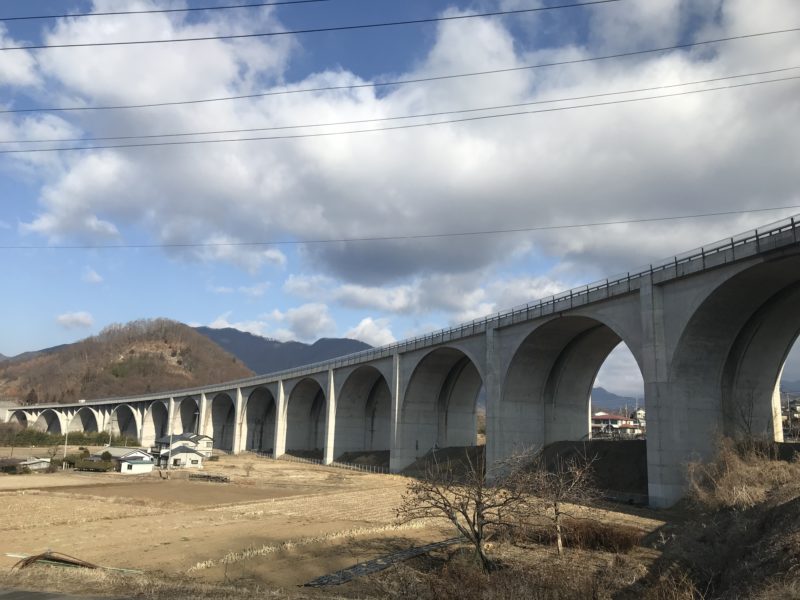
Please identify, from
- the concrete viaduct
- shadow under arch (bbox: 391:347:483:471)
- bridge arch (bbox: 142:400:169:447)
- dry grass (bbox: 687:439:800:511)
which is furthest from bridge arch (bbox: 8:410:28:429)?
dry grass (bbox: 687:439:800:511)

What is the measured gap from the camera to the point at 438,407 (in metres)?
68.9

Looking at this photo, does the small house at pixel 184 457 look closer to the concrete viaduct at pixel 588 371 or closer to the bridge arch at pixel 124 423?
the concrete viaduct at pixel 588 371

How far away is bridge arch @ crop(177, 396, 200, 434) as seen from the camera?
13312 cm

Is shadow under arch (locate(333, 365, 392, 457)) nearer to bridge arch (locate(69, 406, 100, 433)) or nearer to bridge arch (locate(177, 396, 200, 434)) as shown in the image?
bridge arch (locate(177, 396, 200, 434))

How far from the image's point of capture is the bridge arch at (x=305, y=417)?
9706cm

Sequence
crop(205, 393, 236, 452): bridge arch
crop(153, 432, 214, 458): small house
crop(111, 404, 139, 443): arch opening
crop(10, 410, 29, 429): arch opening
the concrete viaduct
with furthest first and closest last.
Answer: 1. crop(10, 410, 29, 429): arch opening
2. crop(111, 404, 139, 443): arch opening
3. crop(205, 393, 236, 452): bridge arch
4. crop(153, 432, 214, 458): small house
5. the concrete viaduct

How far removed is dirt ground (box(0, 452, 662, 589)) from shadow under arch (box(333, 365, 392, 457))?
2532 cm

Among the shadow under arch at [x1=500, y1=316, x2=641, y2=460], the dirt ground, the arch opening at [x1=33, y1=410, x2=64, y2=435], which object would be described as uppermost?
the shadow under arch at [x1=500, y1=316, x2=641, y2=460]

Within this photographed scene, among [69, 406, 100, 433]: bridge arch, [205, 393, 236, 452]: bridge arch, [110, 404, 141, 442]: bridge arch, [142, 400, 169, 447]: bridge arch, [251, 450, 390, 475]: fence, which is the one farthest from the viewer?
[69, 406, 100, 433]: bridge arch

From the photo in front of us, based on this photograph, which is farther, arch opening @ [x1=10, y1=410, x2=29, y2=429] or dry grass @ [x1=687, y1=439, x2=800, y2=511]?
arch opening @ [x1=10, y1=410, x2=29, y2=429]

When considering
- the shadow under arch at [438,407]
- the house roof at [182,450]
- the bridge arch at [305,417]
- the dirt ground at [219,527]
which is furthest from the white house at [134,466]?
the shadow under arch at [438,407]

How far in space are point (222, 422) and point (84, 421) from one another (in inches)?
3079

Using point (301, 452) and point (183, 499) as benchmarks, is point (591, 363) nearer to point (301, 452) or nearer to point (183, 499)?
point (183, 499)

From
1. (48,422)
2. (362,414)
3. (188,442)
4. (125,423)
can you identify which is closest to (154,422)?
(125,423)
